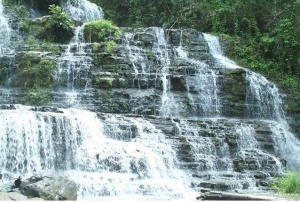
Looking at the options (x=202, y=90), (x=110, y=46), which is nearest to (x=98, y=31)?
(x=110, y=46)

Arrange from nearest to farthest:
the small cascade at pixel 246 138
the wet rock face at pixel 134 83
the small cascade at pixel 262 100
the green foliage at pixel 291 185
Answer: the green foliage at pixel 291 185
the small cascade at pixel 246 138
the wet rock face at pixel 134 83
the small cascade at pixel 262 100

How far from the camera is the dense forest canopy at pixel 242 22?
21.9 meters

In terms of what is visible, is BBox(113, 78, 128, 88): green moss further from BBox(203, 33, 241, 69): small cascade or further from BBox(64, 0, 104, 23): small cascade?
BBox(64, 0, 104, 23): small cascade

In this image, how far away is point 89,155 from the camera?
12.9 meters

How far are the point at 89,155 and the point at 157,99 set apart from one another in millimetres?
5522

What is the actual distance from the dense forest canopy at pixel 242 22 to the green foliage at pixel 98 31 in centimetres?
495

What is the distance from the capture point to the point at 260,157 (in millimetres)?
14648

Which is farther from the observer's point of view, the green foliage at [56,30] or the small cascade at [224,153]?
the green foliage at [56,30]

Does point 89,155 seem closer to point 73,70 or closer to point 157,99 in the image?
point 157,99

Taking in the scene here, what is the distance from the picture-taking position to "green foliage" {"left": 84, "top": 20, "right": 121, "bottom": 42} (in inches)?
821

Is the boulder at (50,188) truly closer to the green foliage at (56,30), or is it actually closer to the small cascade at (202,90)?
the small cascade at (202,90)

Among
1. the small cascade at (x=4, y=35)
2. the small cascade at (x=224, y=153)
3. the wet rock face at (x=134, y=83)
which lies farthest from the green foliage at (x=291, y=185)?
the small cascade at (x=4, y=35)

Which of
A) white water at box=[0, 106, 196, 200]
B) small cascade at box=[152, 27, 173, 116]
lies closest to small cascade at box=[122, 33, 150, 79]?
small cascade at box=[152, 27, 173, 116]

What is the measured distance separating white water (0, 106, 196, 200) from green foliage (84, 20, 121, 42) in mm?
7297
